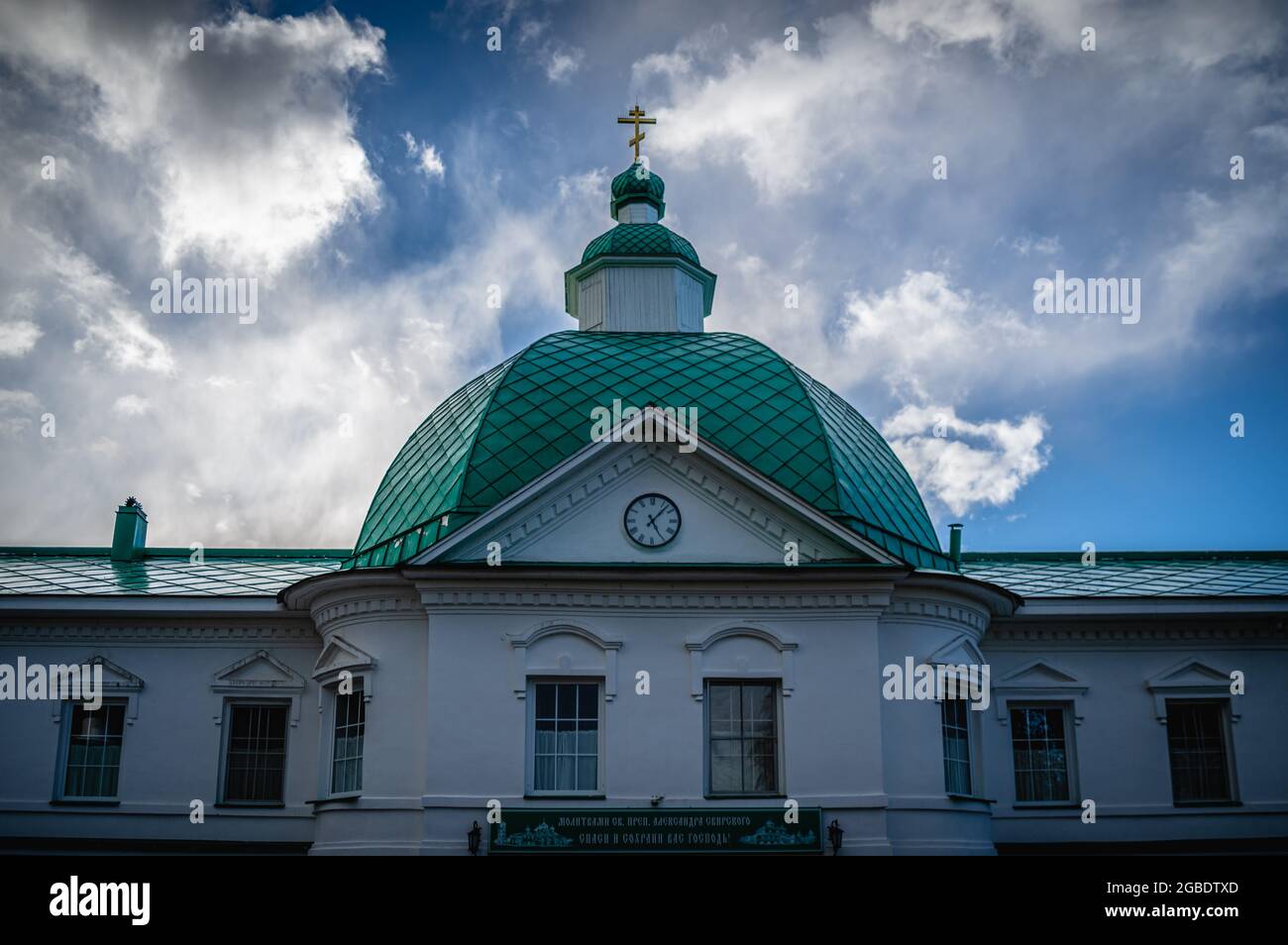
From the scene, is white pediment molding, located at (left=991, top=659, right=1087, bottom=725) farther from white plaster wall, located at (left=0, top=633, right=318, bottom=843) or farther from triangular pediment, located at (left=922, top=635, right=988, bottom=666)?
white plaster wall, located at (left=0, top=633, right=318, bottom=843)

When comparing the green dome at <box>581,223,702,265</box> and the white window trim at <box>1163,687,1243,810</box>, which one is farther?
the green dome at <box>581,223,702,265</box>

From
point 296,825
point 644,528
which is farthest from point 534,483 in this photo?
point 296,825

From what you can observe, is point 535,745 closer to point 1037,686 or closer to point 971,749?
point 971,749

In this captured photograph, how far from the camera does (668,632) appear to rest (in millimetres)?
20562

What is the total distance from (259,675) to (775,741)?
9.38 metres

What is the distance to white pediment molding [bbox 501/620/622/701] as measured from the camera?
20234 mm

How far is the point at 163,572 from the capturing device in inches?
1072

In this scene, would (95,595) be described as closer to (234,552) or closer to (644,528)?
(234,552)

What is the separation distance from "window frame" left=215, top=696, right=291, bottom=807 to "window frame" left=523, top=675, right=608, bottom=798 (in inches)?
204

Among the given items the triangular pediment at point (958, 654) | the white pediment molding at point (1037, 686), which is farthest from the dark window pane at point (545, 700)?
the white pediment molding at point (1037, 686)

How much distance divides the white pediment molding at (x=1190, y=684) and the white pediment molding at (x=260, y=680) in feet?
50.3

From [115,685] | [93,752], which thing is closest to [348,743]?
[115,685]

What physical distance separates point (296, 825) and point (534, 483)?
7.56 m
